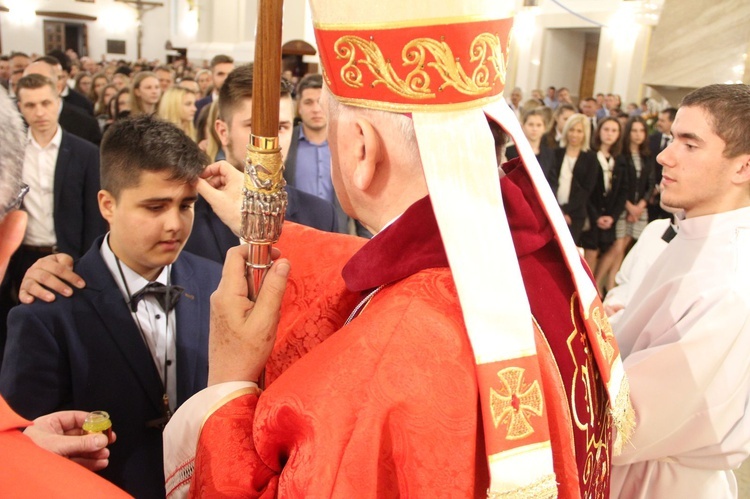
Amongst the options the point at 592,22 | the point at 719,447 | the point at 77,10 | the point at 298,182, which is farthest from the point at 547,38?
the point at 77,10

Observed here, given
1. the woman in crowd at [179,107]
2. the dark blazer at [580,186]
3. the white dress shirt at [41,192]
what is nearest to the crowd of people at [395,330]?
the white dress shirt at [41,192]

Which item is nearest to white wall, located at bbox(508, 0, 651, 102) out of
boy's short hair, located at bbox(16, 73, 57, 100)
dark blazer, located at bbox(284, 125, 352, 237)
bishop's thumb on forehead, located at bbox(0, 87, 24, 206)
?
dark blazer, located at bbox(284, 125, 352, 237)

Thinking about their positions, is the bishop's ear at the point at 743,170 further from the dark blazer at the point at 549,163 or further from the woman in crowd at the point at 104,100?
the woman in crowd at the point at 104,100

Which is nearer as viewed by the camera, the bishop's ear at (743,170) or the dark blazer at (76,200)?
the bishop's ear at (743,170)

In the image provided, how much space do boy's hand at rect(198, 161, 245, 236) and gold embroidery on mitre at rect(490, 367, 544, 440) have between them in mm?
1012

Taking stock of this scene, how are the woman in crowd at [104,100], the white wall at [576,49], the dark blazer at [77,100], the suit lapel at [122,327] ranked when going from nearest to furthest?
the suit lapel at [122,327], the dark blazer at [77,100], the woman in crowd at [104,100], the white wall at [576,49]

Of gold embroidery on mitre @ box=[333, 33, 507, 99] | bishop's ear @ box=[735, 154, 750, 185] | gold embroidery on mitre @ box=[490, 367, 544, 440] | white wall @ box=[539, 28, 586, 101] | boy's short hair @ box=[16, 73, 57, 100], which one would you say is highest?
white wall @ box=[539, 28, 586, 101]

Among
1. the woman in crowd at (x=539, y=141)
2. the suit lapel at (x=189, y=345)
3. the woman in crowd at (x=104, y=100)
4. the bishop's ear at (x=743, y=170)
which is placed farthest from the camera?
the woman in crowd at (x=104, y=100)

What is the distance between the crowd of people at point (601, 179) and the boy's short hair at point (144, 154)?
500 centimetres

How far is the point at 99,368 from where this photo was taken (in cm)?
185

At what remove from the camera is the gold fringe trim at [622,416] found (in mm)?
1358

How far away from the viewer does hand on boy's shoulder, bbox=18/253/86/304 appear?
181 centimetres

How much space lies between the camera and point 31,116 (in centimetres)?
426

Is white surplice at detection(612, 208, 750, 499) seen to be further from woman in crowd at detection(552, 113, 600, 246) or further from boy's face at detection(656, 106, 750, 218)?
woman in crowd at detection(552, 113, 600, 246)
